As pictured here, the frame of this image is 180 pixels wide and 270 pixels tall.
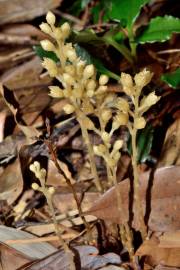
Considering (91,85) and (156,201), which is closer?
(91,85)

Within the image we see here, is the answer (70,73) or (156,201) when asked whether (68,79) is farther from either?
(156,201)

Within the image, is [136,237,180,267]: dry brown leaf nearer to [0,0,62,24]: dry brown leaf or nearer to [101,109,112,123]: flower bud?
[101,109,112,123]: flower bud

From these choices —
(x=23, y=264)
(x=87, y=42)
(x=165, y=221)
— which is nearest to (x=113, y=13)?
(x=87, y=42)

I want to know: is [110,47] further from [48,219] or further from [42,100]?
[48,219]

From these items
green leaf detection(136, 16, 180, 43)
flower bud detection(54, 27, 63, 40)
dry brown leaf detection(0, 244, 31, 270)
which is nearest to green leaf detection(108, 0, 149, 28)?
green leaf detection(136, 16, 180, 43)

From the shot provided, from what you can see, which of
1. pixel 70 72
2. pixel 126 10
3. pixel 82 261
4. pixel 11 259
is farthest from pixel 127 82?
pixel 126 10

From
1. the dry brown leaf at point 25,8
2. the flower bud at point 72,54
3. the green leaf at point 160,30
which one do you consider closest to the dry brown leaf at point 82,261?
the flower bud at point 72,54
